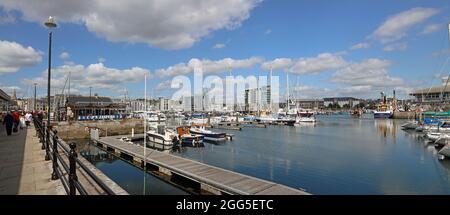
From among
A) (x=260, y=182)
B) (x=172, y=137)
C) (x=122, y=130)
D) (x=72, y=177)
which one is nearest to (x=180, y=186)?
(x=260, y=182)


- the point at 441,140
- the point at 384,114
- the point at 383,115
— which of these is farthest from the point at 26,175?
the point at 383,115

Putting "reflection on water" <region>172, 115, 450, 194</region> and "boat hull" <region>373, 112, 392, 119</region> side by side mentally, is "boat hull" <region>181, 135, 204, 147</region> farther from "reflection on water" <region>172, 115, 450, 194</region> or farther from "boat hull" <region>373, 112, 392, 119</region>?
"boat hull" <region>373, 112, 392, 119</region>

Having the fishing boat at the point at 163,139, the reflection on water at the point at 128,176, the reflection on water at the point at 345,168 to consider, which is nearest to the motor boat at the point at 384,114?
the reflection on water at the point at 345,168

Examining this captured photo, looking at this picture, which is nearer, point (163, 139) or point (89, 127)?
point (163, 139)

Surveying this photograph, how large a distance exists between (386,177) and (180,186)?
13.3 meters

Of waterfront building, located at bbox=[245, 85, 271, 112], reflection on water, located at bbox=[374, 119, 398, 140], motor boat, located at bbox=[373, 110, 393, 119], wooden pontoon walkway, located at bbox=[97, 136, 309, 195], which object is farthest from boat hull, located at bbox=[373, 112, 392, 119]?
wooden pontoon walkway, located at bbox=[97, 136, 309, 195]

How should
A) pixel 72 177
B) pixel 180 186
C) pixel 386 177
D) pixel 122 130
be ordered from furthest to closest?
pixel 122 130 < pixel 386 177 < pixel 180 186 < pixel 72 177

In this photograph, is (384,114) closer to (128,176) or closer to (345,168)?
(345,168)

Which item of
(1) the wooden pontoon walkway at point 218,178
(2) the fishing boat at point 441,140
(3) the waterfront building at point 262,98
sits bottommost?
(2) the fishing boat at point 441,140

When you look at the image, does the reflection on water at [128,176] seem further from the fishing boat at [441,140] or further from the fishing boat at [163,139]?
the fishing boat at [441,140]

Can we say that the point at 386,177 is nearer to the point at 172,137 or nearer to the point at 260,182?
the point at 260,182

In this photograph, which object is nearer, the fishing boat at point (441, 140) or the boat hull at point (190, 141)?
the fishing boat at point (441, 140)

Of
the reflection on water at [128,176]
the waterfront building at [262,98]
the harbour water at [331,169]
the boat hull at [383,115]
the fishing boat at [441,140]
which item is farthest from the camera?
the boat hull at [383,115]
